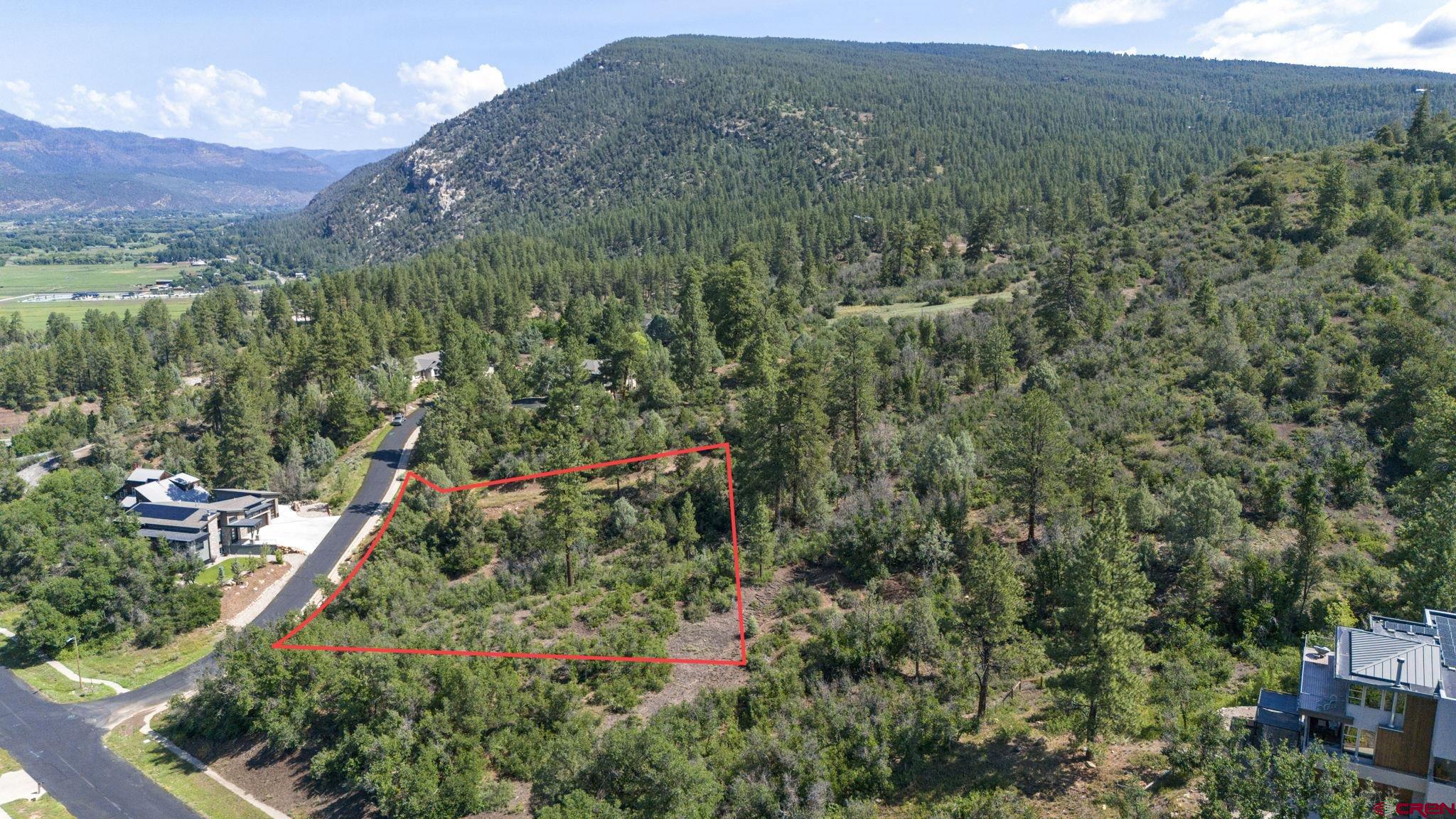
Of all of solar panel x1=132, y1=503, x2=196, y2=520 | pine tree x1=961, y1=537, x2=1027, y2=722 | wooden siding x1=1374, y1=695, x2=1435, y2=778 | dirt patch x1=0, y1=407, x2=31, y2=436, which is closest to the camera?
wooden siding x1=1374, y1=695, x2=1435, y2=778

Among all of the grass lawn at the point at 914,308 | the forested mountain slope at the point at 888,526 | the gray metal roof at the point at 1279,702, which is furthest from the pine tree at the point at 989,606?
the grass lawn at the point at 914,308

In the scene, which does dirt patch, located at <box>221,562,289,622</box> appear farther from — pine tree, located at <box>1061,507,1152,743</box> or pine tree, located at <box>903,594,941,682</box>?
pine tree, located at <box>1061,507,1152,743</box>

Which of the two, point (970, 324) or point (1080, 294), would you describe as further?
point (970, 324)

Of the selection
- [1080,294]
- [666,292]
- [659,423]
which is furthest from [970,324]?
[666,292]

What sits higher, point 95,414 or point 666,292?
point 666,292

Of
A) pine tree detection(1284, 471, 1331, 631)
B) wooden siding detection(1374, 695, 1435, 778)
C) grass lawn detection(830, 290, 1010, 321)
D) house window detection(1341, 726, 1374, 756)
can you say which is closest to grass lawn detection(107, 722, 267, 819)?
house window detection(1341, 726, 1374, 756)

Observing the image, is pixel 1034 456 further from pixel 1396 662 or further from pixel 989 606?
pixel 1396 662

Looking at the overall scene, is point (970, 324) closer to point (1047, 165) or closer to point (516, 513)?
point (516, 513)
